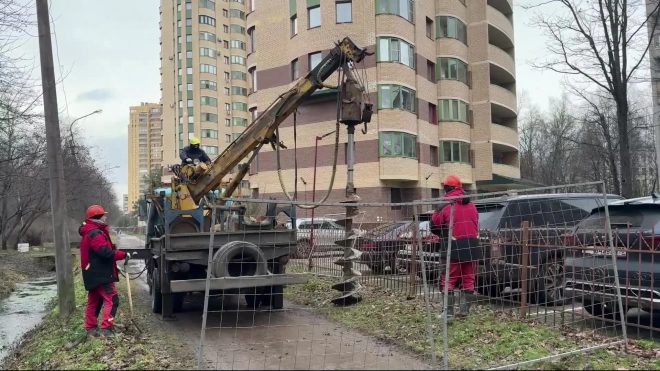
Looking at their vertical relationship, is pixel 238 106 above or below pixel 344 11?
above

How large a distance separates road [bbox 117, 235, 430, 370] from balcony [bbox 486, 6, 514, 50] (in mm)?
36272

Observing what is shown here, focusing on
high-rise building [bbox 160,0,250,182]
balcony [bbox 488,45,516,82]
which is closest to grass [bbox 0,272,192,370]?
balcony [bbox 488,45,516,82]

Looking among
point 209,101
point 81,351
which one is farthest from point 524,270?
point 209,101

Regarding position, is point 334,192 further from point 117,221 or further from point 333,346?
point 117,221

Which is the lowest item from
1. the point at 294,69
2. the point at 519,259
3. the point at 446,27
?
the point at 519,259

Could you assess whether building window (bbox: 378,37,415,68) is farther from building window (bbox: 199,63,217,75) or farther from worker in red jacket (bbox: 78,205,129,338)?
building window (bbox: 199,63,217,75)

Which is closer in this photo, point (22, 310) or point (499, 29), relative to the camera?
point (22, 310)

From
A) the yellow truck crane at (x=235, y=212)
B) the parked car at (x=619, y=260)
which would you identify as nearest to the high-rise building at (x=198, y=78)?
the yellow truck crane at (x=235, y=212)

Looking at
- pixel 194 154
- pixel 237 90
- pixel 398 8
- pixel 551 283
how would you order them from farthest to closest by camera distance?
pixel 237 90, pixel 398 8, pixel 194 154, pixel 551 283

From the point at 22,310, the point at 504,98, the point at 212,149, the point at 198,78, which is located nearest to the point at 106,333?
the point at 22,310

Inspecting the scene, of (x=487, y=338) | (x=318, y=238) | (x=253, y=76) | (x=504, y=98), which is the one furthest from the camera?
(x=504, y=98)

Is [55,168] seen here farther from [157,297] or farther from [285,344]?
[285,344]

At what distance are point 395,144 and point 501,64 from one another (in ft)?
45.9

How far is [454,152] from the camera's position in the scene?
36.9 m
